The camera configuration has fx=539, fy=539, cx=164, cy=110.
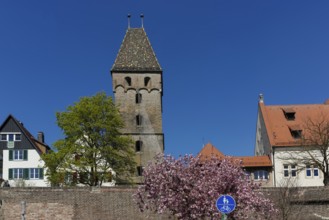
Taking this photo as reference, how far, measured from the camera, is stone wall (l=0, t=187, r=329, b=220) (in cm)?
2891

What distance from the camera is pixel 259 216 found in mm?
22094

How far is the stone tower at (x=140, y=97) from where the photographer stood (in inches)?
1859

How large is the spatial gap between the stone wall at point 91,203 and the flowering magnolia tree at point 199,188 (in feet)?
26.1

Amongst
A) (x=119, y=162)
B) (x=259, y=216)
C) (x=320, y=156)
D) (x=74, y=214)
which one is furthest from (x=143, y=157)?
(x=259, y=216)

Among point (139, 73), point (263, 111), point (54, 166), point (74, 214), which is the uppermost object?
point (139, 73)

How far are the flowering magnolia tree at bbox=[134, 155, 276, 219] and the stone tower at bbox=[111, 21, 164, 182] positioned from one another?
24.5 meters

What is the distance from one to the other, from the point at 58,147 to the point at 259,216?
2072 centimetres

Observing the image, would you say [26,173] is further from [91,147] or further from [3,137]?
[91,147]

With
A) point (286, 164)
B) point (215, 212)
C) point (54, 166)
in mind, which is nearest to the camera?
point (215, 212)

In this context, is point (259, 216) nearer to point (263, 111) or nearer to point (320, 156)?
point (320, 156)

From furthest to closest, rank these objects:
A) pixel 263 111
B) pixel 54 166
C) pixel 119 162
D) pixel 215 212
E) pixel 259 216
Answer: pixel 263 111, pixel 119 162, pixel 54 166, pixel 259 216, pixel 215 212

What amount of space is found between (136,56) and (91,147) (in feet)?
45.0

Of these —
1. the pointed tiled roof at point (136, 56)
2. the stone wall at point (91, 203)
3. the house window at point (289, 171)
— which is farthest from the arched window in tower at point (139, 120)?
the stone wall at point (91, 203)

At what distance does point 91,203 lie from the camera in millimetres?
29625
